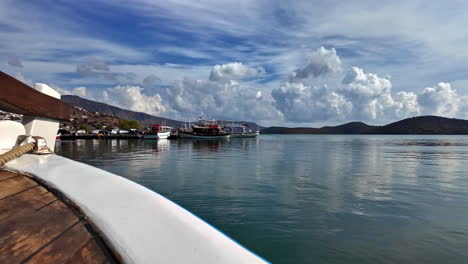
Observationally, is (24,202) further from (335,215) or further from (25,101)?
Answer: (335,215)

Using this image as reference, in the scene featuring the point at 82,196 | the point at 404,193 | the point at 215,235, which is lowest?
the point at 404,193

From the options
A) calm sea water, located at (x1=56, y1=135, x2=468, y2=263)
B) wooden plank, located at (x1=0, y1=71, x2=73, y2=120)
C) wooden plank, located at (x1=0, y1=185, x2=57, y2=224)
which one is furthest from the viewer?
calm sea water, located at (x1=56, y1=135, x2=468, y2=263)

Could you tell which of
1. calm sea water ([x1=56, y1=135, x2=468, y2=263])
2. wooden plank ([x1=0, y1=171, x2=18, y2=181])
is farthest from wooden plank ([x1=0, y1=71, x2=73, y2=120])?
calm sea water ([x1=56, y1=135, x2=468, y2=263])

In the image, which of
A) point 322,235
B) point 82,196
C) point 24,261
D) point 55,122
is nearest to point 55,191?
point 82,196

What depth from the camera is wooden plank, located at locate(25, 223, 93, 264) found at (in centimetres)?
135

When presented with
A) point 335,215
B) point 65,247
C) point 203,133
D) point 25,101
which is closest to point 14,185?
point 25,101

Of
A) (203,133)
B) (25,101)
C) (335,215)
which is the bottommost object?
(335,215)

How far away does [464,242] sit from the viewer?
6.05 metres

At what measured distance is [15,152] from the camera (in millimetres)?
3385

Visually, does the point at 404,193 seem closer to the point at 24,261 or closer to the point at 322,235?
the point at 322,235

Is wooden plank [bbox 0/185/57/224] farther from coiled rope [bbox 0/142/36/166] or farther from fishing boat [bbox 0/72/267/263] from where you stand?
coiled rope [bbox 0/142/36/166]

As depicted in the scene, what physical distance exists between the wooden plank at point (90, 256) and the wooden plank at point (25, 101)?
6.27ft

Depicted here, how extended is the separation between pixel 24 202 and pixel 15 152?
1.77 m

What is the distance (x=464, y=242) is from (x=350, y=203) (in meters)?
3.57
